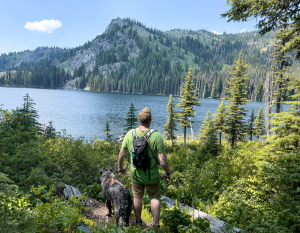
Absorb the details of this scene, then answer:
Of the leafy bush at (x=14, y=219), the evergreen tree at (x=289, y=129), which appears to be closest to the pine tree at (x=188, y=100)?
the evergreen tree at (x=289, y=129)

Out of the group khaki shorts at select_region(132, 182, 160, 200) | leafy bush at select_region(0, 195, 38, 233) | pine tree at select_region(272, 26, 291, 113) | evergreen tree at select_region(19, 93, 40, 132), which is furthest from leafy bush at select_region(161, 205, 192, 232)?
pine tree at select_region(272, 26, 291, 113)

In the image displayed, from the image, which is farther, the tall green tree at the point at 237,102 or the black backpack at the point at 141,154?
the tall green tree at the point at 237,102

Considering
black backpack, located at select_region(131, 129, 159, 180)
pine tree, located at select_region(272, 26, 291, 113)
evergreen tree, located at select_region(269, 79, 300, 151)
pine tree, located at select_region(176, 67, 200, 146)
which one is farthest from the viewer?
pine tree, located at select_region(176, 67, 200, 146)

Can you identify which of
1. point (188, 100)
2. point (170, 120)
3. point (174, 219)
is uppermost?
point (188, 100)

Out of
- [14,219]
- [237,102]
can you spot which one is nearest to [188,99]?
[237,102]

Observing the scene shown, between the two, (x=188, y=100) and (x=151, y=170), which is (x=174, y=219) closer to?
(x=151, y=170)

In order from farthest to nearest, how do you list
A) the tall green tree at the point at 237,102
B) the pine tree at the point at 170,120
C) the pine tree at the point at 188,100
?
the pine tree at the point at 170,120 → the pine tree at the point at 188,100 → the tall green tree at the point at 237,102

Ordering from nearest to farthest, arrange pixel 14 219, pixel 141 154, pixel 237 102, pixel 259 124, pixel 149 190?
pixel 14 219
pixel 141 154
pixel 149 190
pixel 237 102
pixel 259 124

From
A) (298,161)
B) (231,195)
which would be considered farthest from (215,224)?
(298,161)

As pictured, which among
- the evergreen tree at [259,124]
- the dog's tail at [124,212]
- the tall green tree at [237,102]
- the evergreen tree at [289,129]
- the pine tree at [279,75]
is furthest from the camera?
the evergreen tree at [259,124]

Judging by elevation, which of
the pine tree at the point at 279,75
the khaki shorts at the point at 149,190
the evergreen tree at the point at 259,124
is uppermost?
the pine tree at the point at 279,75

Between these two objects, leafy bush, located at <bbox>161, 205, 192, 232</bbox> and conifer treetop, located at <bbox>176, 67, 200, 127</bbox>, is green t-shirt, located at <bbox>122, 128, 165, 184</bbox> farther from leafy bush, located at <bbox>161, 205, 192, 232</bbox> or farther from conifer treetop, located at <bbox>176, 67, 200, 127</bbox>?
conifer treetop, located at <bbox>176, 67, 200, 127</bbox>

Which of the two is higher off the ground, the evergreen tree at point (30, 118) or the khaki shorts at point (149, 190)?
the evergreen tree at point (30, 118)

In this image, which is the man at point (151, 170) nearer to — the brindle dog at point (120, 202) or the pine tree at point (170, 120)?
the brindle dog at point (120, 202)
